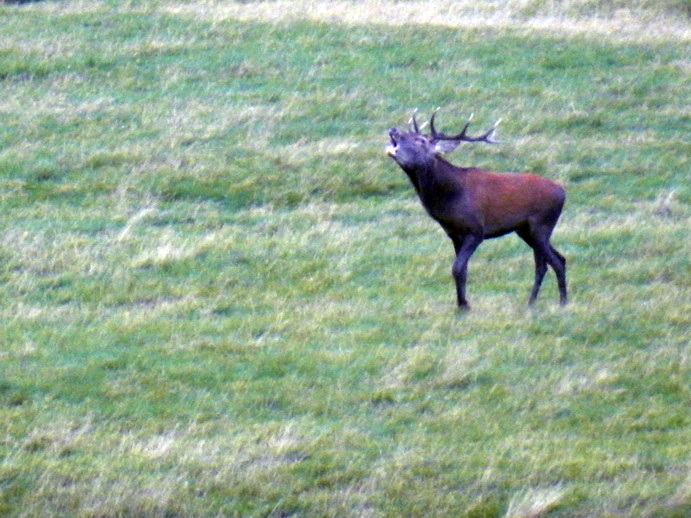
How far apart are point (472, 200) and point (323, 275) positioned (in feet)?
5.37

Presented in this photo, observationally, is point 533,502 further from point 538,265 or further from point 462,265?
point 538,265

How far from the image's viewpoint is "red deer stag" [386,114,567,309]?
1089 cm

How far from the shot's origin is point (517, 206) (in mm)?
11156

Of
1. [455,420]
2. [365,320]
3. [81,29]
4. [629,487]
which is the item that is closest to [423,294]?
[365,320]

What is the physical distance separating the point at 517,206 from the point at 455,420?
289cm

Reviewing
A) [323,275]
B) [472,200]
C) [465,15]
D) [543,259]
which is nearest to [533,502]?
[472,200]

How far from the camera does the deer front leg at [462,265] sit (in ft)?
35.6

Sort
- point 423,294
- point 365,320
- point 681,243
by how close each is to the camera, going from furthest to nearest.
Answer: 1. point 681,243
2. point 423,294
3. point 365,320

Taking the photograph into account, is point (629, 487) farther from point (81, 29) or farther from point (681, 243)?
point (81, 29)

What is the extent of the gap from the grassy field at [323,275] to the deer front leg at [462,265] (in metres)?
0.22

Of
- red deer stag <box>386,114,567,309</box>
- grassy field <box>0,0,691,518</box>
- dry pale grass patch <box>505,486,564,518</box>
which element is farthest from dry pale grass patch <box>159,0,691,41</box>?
dry pale grass patch <box>505,486,564,518</box>

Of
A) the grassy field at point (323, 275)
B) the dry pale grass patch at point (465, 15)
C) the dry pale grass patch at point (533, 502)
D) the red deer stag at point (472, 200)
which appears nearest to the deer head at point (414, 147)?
the red deer stag at point (472, 200)

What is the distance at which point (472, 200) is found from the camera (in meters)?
11.1

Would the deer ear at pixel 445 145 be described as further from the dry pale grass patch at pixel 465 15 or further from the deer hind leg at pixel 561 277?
the dry pale grass patch at pixel 465 15
